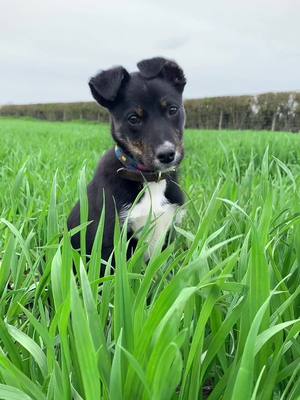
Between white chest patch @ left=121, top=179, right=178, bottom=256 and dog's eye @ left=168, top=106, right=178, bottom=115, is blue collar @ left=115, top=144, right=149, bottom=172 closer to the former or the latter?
white chest patch @ left=121, top=179, right=178, bottom=256

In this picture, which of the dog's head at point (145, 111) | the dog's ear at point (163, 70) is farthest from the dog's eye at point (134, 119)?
the dog's ear at point (163, 70)

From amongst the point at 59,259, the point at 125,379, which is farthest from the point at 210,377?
the point at 59,259

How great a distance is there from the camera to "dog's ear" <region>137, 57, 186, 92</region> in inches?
120

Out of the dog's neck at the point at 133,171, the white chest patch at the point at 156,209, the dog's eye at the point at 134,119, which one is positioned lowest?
the white chest patch at the point at 156,209

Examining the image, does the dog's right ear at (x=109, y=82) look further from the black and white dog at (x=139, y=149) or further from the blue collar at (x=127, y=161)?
the blue collar at (x=127, y=161)

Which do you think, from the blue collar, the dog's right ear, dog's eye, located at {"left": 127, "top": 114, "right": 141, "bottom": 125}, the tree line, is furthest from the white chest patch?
the tree line

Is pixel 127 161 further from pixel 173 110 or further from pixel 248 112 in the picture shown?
pixel 248 112

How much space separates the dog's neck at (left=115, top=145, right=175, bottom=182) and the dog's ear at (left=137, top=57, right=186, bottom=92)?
55cm

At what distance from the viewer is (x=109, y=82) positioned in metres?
2.97

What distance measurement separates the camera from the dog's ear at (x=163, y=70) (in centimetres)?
304

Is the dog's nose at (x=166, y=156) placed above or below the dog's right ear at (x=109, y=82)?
below

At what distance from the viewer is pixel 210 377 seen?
3.74 feet

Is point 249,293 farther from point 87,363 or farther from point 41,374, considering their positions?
point 41,374

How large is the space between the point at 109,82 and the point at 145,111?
10.9 inches
